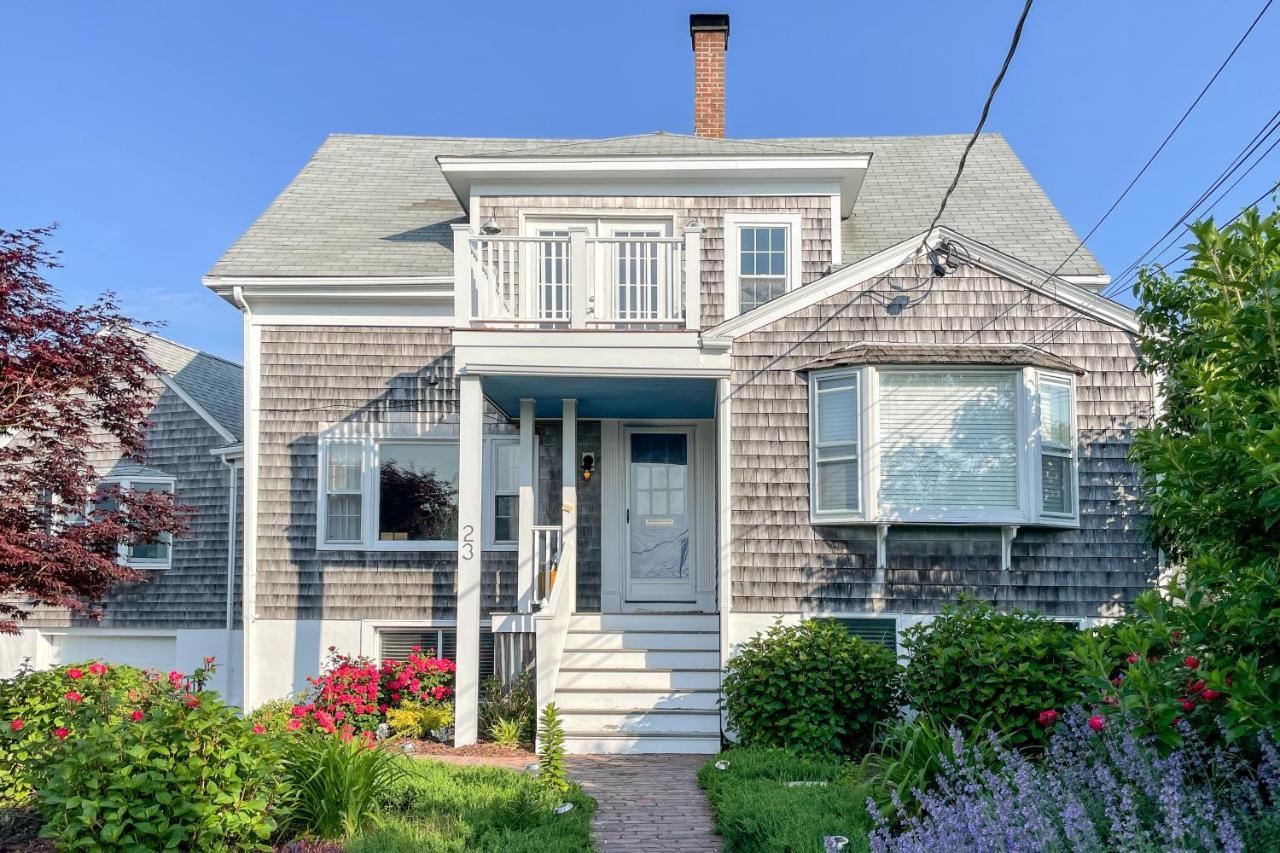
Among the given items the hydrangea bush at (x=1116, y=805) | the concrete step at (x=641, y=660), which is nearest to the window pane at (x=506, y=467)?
the concrete step at (x=641, y=660)

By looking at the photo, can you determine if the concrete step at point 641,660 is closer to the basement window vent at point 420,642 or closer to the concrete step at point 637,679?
the concrete step at point 637,679

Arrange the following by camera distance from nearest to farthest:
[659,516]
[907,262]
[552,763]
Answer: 1. [552,763]
2. [907,262]
3. [659,516]

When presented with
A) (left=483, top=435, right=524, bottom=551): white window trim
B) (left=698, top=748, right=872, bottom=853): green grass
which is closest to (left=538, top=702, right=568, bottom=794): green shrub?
(left=698, top=748, right=872, bottom=853): green grass

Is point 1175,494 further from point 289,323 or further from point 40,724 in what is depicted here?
point 289,323

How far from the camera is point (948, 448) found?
36.3ft

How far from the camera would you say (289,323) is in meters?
13.5

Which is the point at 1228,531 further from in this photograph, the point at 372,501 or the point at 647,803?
the point at 372,501

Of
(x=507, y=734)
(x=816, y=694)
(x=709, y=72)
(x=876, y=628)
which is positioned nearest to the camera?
(x=816, y=694)

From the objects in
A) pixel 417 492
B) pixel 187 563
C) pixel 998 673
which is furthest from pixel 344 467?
pixel 998 673

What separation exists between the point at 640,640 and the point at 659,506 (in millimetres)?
2208

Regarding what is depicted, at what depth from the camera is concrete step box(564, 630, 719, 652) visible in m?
11.5

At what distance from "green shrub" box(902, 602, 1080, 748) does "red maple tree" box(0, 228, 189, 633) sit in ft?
23.9

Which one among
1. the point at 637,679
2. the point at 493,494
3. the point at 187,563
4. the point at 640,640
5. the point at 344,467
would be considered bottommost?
the point at 637,679

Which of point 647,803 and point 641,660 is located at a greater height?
point 641,660
